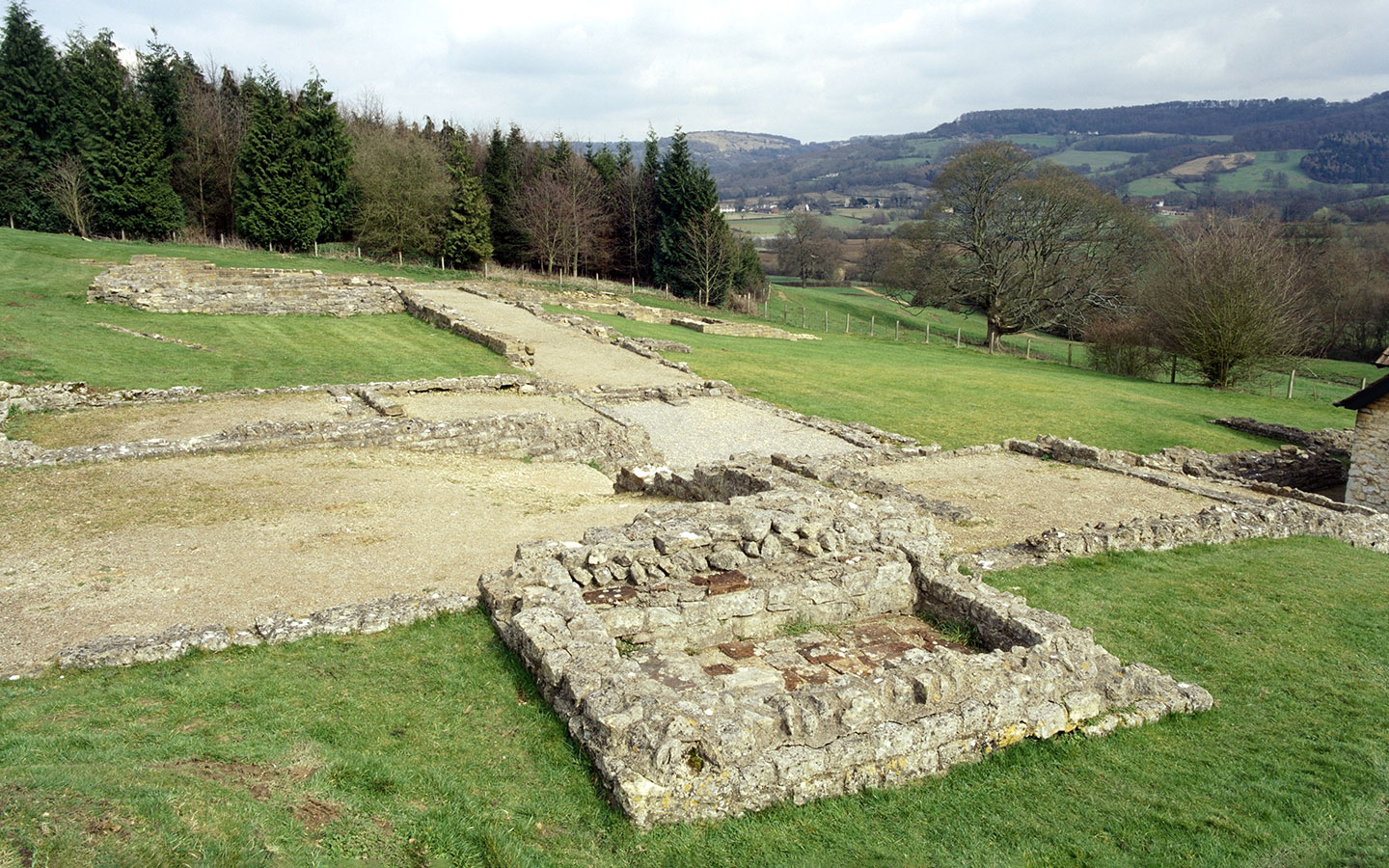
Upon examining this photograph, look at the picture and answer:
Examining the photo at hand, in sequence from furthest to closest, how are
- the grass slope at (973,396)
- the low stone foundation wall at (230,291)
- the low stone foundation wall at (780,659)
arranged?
the low stone foundation wall at (230,291), the grass slope at (973,396), the low stone foundation wall at (780,659)

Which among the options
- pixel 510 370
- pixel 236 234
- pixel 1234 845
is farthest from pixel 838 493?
pixel 236 234

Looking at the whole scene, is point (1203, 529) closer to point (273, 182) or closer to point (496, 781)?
point (496, 781)

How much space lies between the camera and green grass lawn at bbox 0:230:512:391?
2031 cm

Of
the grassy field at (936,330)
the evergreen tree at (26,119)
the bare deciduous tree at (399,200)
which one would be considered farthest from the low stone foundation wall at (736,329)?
the evergreen tree at (26,119)

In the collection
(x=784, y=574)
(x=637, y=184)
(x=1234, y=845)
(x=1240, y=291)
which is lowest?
(x=1234, y=845)

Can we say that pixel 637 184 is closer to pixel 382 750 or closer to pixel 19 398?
pixel 19 398

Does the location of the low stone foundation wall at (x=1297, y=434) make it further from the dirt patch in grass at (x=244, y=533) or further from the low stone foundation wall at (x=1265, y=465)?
the dirt patch in grass at (x=244, y=533)

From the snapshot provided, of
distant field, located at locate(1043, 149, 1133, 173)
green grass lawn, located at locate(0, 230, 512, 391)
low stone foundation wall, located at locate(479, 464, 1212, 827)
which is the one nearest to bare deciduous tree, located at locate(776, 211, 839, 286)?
green grass lawn, located at locate(0, 230, 512, 391)

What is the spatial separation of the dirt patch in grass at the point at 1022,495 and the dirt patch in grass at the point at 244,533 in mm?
5312

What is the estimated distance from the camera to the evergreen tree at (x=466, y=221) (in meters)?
50.2

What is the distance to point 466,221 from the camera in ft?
166

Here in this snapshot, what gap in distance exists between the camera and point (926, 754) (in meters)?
6.14

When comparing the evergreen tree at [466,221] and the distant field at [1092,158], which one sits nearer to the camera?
the evergreen tree at [466,221]

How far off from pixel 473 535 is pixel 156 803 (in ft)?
21.7
